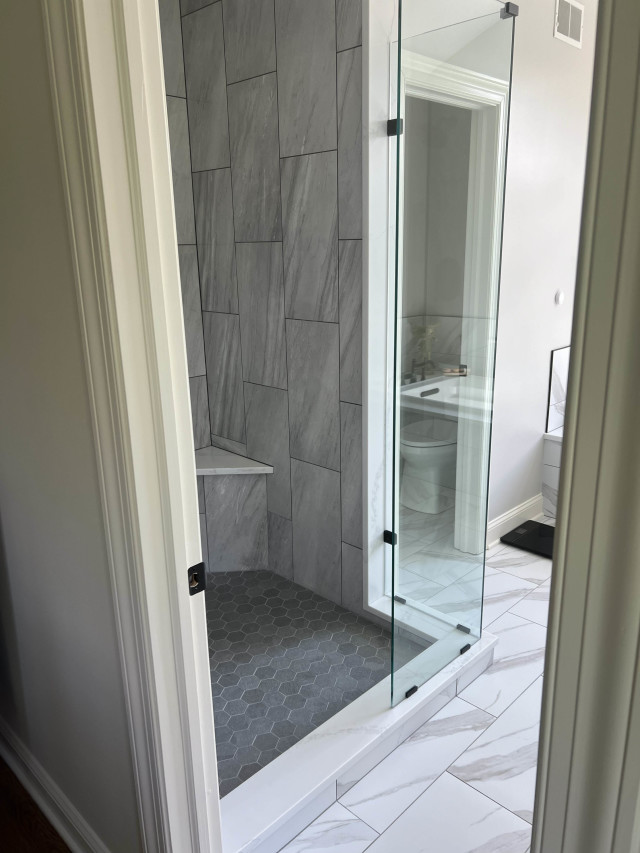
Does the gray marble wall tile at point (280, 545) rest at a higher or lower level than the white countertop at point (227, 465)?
lower

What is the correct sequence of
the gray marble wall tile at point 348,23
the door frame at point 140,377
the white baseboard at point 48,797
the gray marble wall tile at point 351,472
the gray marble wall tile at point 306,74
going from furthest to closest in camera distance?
1. the gray marble wall tile at point 351,472
2. the gray marble wall tile at point 306,74
3. the gray marble wall tile at point 348,23
4. the white baseboard at point 48,797
5. the door frame at point 140,377

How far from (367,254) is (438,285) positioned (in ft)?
1.19

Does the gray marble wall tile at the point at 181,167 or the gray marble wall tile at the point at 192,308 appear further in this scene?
the gray marble wall tile at the point at 192,308

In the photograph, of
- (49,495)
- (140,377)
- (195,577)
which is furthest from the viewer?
(49,495)

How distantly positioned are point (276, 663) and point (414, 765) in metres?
0.67

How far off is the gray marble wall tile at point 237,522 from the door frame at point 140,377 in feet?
5.95

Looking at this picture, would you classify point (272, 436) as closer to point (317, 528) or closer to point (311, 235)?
point (317, 528)

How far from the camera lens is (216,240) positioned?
3.16 metres

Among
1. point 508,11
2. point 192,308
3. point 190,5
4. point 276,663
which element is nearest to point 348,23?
point 508,11

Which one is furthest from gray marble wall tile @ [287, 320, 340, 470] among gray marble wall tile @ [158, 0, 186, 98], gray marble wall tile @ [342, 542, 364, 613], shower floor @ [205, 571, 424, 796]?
gray marble wall tile @ [158, 0, 186, 98]

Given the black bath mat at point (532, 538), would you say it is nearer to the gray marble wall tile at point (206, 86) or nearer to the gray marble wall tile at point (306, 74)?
the gray marble wall tile at point (306, 74)

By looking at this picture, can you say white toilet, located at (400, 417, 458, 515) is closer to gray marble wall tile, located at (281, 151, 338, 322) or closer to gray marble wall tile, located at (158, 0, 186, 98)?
gray marble wall tile, located at (281, 151, 338, 322)

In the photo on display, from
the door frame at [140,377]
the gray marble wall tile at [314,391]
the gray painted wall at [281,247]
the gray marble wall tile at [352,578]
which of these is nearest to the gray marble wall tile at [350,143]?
the gray painted wall at [281,247]

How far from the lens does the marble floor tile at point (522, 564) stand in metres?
3.31
